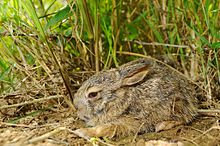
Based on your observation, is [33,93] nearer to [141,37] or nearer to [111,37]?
[111,37]

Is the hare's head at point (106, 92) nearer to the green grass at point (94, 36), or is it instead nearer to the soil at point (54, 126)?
the soil at point (54, 126)

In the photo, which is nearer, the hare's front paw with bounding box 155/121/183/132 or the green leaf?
the hare's front paw with bounding box 155/121/183/132

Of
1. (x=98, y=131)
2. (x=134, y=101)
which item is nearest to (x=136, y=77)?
(x=134, y=101)

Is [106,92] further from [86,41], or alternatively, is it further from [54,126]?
[86,41]

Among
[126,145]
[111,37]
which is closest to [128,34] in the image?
[111,37]

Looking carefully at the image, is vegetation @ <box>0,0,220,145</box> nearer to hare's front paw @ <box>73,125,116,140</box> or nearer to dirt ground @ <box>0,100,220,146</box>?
dirt ground @ <box>0,100,220,146</box>

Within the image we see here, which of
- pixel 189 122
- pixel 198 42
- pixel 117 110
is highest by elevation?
pixel 198 42

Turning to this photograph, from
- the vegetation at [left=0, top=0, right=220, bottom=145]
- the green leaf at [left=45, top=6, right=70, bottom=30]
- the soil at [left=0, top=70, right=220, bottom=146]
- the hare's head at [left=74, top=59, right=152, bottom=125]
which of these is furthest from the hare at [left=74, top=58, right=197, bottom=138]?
the green leaf at [left=45, top=6, right=70, bottom=30]
